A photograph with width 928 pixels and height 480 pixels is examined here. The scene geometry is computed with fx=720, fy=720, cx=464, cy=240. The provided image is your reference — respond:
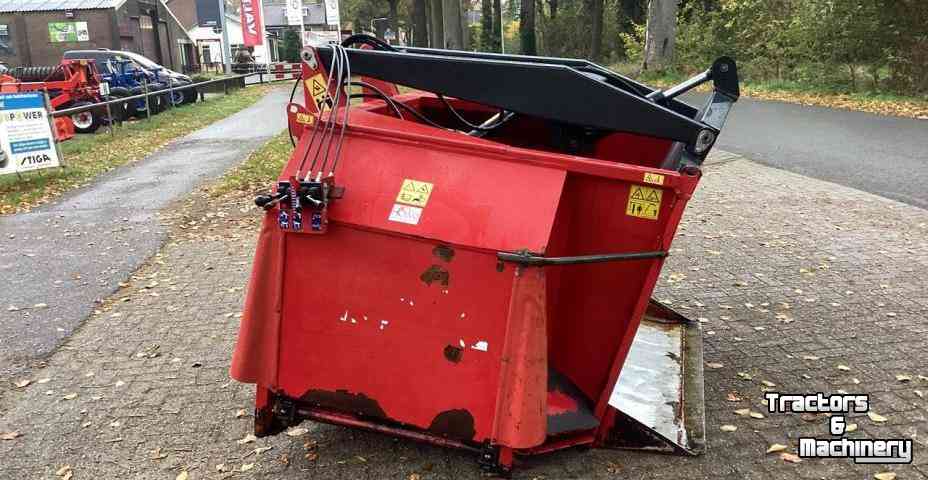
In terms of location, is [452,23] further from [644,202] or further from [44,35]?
[44,35]

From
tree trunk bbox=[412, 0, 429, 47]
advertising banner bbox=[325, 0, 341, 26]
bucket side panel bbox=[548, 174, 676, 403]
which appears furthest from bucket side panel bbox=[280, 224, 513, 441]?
advertising banner bbox=[325, 0, 341, 26]

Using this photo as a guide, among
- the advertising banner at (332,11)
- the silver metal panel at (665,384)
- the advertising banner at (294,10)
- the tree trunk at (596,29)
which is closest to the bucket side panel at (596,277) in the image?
the silver metal panel at (665,384)

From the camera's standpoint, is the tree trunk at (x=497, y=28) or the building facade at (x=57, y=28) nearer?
the building facade at (x=57, y=28)

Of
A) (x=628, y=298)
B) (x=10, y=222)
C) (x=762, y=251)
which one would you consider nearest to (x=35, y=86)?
(x=10, y=222)

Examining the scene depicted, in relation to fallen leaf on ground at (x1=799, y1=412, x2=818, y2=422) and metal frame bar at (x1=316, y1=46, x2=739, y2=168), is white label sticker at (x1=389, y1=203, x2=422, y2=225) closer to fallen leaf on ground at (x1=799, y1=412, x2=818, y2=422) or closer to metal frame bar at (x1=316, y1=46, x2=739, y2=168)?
metal frame bar at (x1=316, y1=46, x2=739, y2=168)

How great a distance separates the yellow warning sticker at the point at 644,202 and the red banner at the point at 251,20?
39713 millimetres

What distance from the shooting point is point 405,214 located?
112 inches

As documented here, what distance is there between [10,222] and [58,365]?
4.92 meters

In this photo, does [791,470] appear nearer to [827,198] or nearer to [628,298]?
[628,298]

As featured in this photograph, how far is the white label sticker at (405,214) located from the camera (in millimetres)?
2830

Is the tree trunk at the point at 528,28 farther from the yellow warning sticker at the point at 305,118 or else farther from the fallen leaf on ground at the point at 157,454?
the fallen leaf on ground at the point at 157,454

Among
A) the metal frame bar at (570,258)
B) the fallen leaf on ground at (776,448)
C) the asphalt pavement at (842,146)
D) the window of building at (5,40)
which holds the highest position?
the window of building at (5,40)

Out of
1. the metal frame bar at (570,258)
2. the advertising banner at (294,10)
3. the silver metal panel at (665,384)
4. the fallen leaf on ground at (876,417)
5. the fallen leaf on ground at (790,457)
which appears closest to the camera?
the metal frame bar at (570,258)

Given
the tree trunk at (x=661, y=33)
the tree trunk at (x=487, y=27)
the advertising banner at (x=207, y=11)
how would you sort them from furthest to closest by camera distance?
the advertising banner at (x=207, y=11) → the tree trunk at (x=487, y=27) → the tree trunk at (x=661, y=33)
